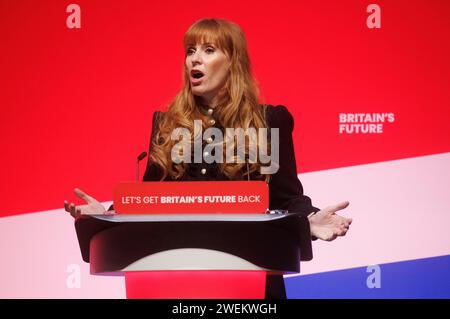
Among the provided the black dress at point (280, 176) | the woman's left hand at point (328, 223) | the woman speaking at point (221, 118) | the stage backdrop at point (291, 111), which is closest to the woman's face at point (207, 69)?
the woman speaking at point (221, 118)

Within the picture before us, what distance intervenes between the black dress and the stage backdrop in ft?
3.11

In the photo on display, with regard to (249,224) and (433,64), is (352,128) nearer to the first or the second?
(433,64)

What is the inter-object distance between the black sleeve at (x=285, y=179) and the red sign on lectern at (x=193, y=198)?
1.63 feet

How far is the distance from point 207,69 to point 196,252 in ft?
3.03

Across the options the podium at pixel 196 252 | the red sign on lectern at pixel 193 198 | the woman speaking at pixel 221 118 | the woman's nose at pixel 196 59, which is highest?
the woman's nose at pixel 196 59

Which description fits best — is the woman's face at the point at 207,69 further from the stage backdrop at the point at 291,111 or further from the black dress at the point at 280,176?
the stage backdrop at the point at 291,111

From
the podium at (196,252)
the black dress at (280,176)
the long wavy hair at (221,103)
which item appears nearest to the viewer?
the podium at (196,252)

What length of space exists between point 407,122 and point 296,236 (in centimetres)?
187

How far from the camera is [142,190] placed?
184 centimetres

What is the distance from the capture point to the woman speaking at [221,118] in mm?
2385

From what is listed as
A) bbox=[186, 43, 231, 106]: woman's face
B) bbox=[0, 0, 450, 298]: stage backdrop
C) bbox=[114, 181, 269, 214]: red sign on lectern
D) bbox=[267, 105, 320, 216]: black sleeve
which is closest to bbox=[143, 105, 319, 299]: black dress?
bbox=[267, 105, 320, 216]: black sleeve

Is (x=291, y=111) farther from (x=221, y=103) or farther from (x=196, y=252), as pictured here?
(x=196, y=252)

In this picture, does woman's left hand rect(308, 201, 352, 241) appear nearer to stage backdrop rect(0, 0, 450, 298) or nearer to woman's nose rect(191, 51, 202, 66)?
woman's nose rect(191, 51, 202, 66)

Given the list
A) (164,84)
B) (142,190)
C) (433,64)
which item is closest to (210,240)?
(142,190)
